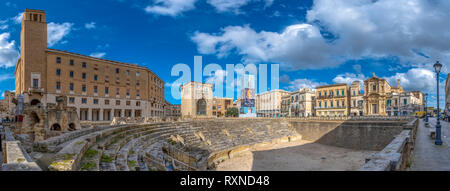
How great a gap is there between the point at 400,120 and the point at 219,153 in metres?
28.2

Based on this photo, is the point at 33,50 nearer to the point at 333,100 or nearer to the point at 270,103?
the point at 333,100

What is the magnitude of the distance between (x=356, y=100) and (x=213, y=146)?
44.3 metres

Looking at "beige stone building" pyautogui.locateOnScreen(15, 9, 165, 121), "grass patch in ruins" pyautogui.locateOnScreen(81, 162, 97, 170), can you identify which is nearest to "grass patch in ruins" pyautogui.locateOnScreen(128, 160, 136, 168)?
"grass patch in ruins" pyautogui.locateOnScreen(81, 162, 97, 170)

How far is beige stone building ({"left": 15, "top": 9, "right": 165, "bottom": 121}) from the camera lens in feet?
109

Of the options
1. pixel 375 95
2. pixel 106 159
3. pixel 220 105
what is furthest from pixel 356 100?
pixel 106 159

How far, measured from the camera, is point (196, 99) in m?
66.7

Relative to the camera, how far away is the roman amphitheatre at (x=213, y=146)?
6.88m

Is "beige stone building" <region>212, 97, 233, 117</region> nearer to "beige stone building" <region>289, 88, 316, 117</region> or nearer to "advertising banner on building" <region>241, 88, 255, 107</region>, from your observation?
"beige stone building" <region>289, 88, 316, 117</region>

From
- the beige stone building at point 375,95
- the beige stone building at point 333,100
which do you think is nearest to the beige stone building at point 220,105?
the beige stone building at point 333,100

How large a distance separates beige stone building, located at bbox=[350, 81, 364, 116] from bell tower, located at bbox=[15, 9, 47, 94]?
6469cm

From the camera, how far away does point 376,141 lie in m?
30.4

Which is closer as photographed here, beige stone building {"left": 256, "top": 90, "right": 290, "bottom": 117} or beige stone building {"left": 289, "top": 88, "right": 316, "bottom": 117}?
beige stone building {"left": 289, "top": 88, "right": 316, "bottom": 117}
